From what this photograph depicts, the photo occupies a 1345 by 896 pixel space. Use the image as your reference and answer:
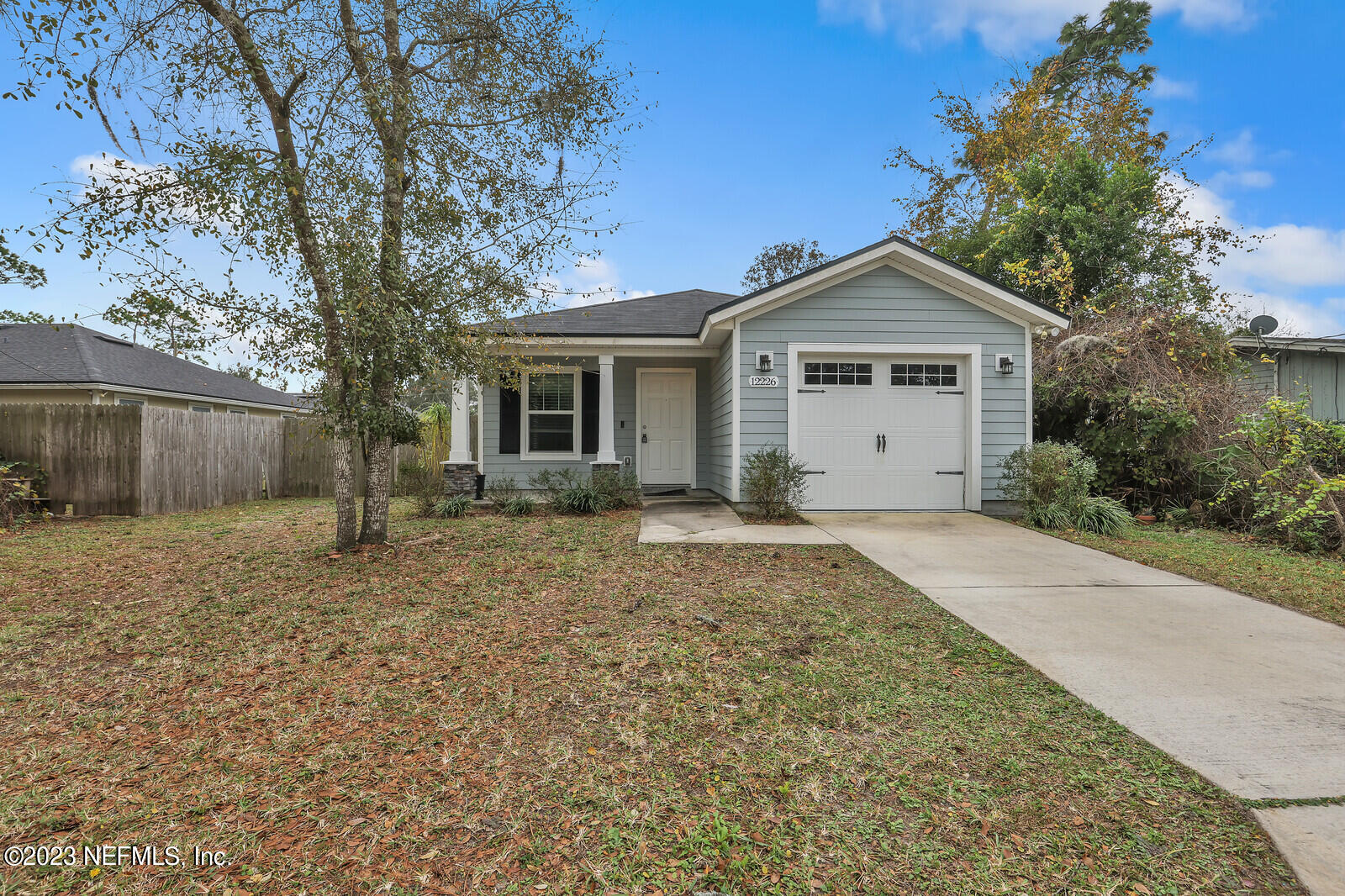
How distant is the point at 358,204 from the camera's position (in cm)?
554

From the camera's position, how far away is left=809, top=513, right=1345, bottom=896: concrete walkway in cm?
219

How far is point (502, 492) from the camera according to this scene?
30.7 feet

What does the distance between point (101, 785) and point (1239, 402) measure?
38.8ft

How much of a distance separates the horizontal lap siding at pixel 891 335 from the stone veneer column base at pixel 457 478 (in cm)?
452

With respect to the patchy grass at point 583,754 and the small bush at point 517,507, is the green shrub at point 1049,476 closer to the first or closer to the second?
the patchy grass at point 583,754

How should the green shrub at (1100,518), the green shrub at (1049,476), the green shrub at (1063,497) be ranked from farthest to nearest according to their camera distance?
1. the green shrub at (1049,476)
2. the green shrub at (1063,497)
3. the green shrub at (1100,518)

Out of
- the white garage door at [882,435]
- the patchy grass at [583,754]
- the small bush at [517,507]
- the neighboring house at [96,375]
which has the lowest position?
the patchy grass at [583,754]

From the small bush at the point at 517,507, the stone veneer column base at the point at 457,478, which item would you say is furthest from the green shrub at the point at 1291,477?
the stone veneer column base at the point at 457,478

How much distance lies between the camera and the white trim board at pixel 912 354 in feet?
27.8

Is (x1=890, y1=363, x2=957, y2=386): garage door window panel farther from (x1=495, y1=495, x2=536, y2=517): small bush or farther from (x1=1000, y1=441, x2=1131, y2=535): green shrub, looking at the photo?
(x1=495, y1=495, x2=536, y2=517): small bush

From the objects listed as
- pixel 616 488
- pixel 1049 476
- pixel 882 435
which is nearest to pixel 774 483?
pixel 882 435

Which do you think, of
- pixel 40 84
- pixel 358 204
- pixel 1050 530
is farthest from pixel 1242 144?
pixel 40 84

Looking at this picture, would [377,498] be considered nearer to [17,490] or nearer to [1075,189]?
[17,490]

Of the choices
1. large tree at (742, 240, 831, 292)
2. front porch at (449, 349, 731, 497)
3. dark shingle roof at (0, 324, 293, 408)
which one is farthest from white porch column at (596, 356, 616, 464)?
large tree at (742, 240, 831, 292)
